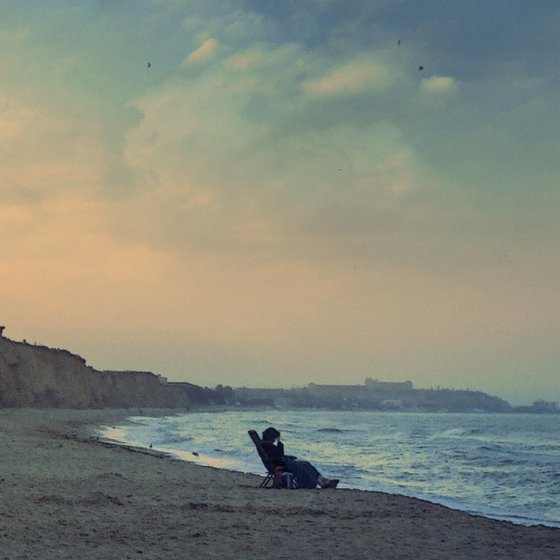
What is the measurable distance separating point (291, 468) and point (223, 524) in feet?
16.9

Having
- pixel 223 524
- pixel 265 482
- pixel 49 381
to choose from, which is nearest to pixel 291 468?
pixel 265 482

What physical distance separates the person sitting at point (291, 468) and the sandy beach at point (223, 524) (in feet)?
2.00

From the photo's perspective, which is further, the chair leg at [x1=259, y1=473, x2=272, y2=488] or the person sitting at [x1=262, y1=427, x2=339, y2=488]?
the person sitting at [x1=262, y1=427, x2=339, y2=488]

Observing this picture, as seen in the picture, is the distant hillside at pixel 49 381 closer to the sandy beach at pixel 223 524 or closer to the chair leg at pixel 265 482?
the chair leg at pixel 265 482

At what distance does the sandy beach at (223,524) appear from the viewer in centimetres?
815

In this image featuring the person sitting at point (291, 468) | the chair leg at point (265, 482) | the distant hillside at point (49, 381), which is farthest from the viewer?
the distant hillside at point (49, 381)

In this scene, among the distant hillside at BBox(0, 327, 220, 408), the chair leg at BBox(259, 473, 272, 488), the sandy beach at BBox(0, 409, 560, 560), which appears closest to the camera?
the sandy beach at BBox(0, 409, 560, 560)

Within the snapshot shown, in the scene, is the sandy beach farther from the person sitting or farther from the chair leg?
the person sitting

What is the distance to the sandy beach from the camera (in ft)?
26.7

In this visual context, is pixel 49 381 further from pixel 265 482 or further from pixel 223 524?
pixel 223 524

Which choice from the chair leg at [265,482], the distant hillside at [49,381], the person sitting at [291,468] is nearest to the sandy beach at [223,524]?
the chair leg at [265,482]

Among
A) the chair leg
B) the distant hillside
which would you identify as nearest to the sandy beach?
the chair leg

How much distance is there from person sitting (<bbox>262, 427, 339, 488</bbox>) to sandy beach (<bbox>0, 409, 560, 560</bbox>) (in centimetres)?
61

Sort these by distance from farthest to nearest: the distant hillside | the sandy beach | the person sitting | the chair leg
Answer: the distant hillside → the person sitting → the chair leg → the sandy beach
